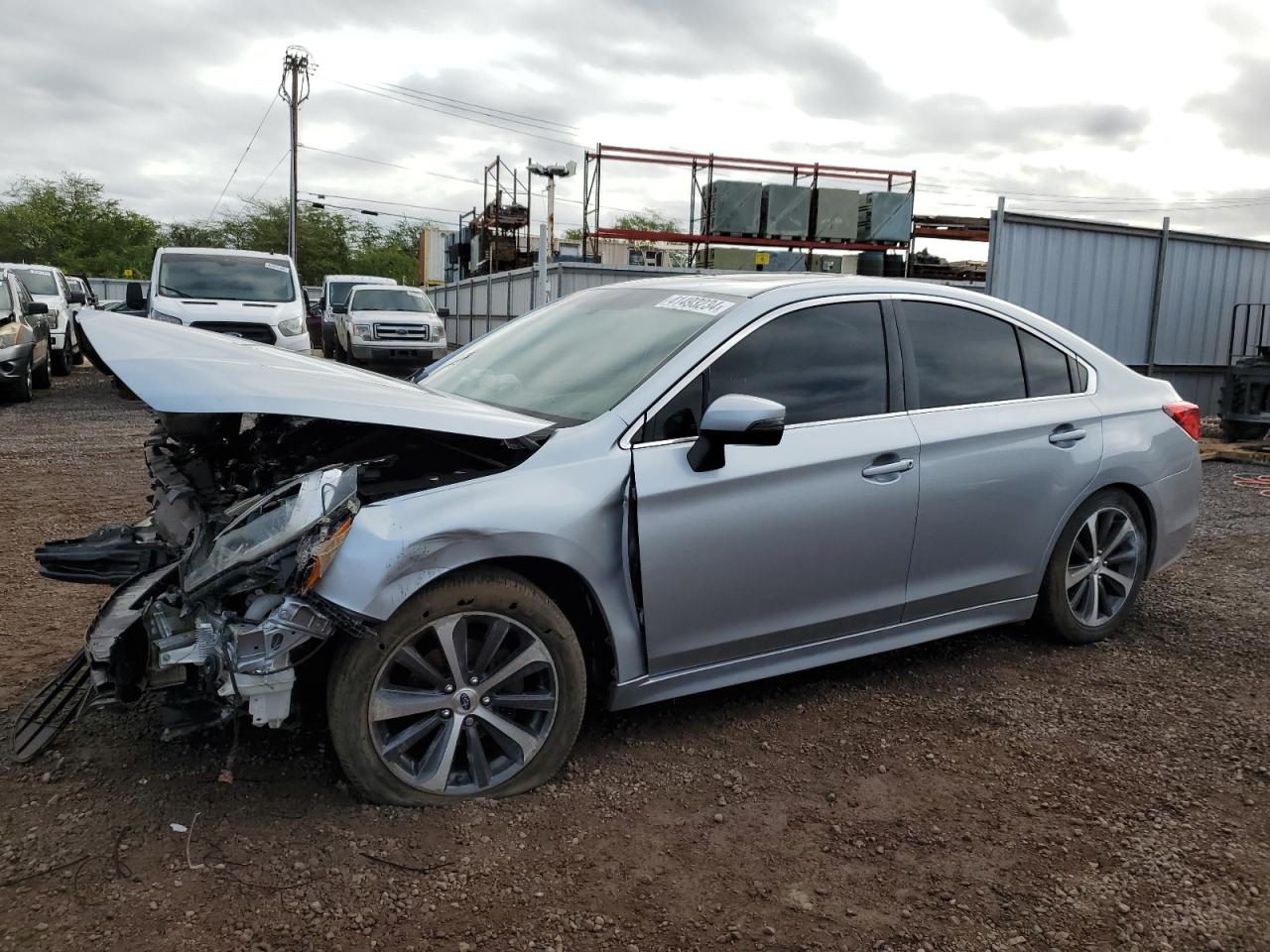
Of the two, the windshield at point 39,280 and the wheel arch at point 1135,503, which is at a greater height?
the windshield at point 39,280

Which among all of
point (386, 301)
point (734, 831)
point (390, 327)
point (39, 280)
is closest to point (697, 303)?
point (734, 831)

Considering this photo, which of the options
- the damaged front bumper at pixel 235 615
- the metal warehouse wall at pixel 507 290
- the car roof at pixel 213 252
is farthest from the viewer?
the metal warehouse wall at pixel 507 290

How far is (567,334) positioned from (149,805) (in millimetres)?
2180

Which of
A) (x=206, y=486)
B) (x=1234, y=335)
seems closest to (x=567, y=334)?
(x=206, y=486)

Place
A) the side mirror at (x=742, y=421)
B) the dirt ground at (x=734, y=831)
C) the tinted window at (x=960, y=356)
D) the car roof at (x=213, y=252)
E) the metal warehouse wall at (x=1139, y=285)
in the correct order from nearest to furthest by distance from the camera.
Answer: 1. the dirt ground at (x=734, y=831)
2. the side mirror at (x=742, y=421)
3. the tinted window at (x=960, y=356)
4. the metal warehouse wall at (x=1139, y=285)
5. the car roof at (x=213, y=252)

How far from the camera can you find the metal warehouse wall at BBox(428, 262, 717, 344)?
688 inches

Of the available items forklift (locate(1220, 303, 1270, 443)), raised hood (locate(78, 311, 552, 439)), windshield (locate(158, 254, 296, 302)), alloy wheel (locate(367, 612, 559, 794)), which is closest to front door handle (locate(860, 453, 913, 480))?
raised hood (locate(78, 311, 552, 439))

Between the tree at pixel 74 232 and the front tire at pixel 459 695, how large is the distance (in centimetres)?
7078

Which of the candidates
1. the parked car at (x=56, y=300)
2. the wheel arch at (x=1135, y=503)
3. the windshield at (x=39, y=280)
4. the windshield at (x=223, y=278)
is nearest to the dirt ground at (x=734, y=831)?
the wheel arch at (x=1135, y=503)

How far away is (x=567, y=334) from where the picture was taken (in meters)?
3.99

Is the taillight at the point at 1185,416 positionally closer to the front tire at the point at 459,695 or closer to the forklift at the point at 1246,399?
the front tire at the point at 459,695

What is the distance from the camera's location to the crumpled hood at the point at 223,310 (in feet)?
44.3

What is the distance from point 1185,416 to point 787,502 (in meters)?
2.50

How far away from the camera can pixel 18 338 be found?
13.9m
